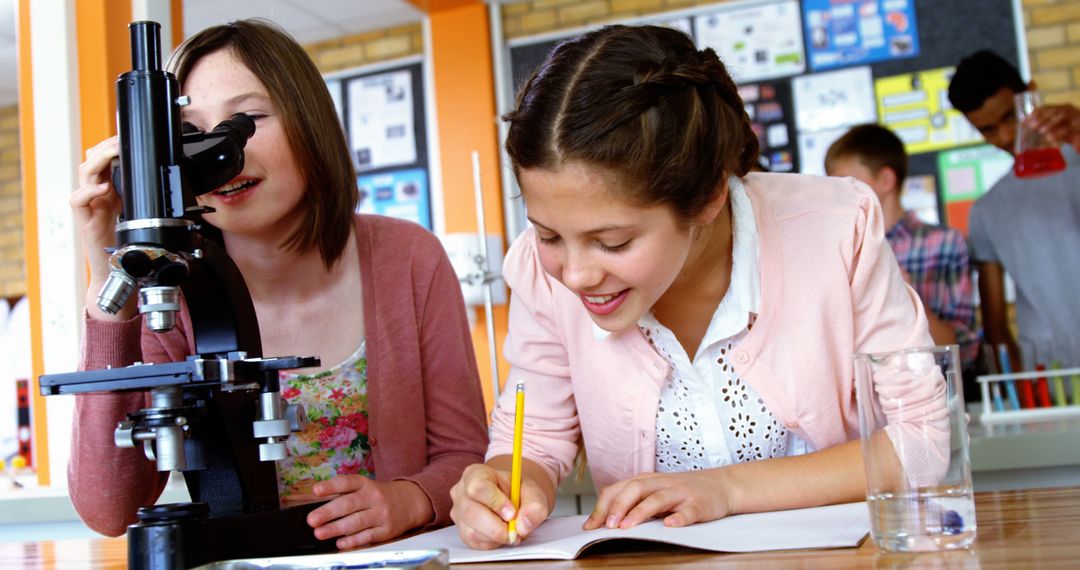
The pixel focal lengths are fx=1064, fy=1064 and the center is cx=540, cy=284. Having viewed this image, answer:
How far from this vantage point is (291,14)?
4.91 metres

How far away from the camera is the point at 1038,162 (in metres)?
2.79

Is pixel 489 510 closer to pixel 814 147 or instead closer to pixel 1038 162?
pixel 1038 162

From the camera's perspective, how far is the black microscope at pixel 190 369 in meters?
Answer: 0.96

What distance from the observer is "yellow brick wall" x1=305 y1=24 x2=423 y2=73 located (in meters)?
5.09

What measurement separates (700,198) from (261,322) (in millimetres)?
689

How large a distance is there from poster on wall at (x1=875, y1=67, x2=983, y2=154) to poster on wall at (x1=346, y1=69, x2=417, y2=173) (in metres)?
2.14

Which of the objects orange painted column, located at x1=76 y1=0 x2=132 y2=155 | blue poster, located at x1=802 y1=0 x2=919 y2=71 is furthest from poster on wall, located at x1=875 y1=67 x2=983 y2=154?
orange painted column, located at x1=76 y1=0 x2=132 y2=155

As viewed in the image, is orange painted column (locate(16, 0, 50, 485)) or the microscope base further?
orange painted column (locate(16, 0, 50, 485))

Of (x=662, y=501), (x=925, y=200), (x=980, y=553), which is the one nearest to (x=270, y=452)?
(x=662, y=501)

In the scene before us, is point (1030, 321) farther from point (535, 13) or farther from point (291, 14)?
point (291, 14)

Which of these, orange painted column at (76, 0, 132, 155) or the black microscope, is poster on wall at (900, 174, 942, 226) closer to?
orange painted column at (76, 0, 132, 155)

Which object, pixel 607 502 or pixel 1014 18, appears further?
pixel 1014 18

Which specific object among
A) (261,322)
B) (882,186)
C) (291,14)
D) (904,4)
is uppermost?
(291,14)

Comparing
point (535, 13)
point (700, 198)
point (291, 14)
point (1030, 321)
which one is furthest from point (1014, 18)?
point (700, 198)
